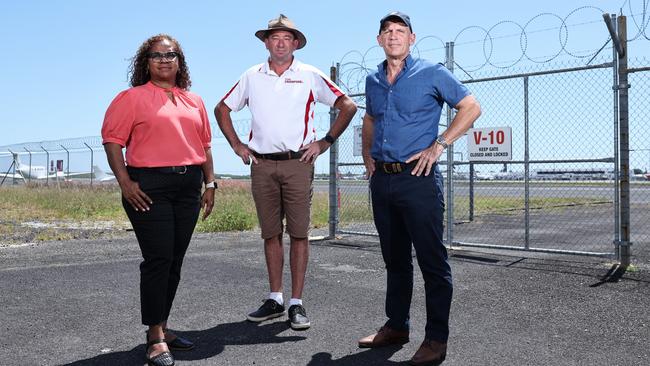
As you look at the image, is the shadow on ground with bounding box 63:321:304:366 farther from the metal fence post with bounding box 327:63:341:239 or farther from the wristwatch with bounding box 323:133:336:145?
the metal fence post with bounding box 327:63:341:239

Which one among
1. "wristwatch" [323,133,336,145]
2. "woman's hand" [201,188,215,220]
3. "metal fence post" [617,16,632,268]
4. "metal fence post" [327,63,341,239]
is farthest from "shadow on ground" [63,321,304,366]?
"metal fence post" [327,63,341,239]

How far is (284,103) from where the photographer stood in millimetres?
4668

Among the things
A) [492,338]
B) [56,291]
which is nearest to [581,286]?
[492,338]

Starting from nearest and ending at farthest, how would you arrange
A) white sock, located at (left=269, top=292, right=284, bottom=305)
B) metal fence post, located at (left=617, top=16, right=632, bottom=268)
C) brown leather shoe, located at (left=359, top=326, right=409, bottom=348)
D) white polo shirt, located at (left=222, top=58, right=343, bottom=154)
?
brown leather shoe, located at (left=359, top=326, right=409, bottom=348) < white polo shirt, located at (left=222, top=58, right=343, bottom=154) < white sock, located at (left=269, top=292, right=284, bottom=305) < metal fence post, located at (left=617, top=16, right=632, bottom=268)

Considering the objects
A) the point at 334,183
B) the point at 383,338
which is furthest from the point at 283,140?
the point at 334,183

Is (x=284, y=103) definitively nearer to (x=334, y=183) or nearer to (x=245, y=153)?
(x=245, y=153)

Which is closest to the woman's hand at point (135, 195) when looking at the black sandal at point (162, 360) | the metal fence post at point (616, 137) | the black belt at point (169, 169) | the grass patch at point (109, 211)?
the black belt at point (169, 169)

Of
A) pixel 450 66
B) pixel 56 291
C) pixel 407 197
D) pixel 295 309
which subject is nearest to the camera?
pixel 407 197

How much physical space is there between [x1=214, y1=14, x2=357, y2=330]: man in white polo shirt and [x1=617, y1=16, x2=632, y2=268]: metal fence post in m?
4.05

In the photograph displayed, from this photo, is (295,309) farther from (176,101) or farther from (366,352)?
(176,101)

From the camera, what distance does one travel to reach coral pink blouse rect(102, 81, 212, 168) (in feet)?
12.0

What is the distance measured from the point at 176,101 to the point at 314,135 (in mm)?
1345

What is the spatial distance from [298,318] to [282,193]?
981 mm

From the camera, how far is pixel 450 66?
28.6 ft
